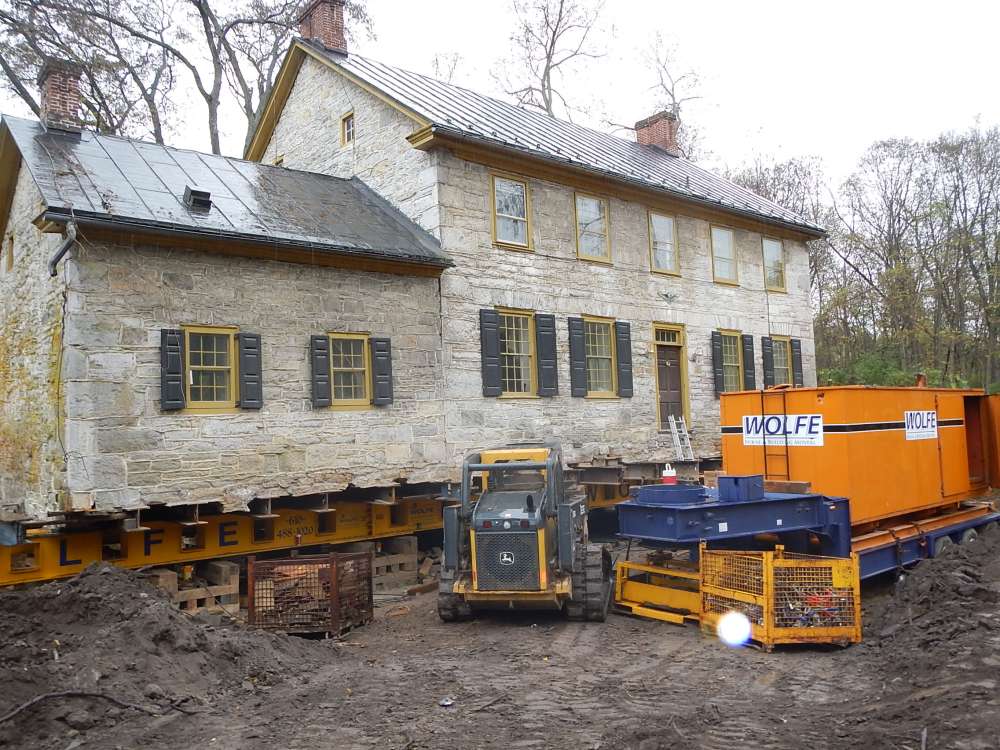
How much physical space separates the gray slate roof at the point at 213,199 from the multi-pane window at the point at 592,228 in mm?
3799

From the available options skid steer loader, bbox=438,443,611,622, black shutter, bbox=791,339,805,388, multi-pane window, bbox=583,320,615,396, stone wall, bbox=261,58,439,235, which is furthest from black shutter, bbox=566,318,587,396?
black shutter, bbox=791,339,805,388

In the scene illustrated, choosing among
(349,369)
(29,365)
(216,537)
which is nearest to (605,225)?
(349,369)

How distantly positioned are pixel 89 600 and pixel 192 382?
3.90 meters

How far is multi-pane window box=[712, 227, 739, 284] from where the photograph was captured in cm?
2078

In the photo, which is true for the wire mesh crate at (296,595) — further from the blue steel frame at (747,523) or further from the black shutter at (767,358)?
the black shutter at (767,358)

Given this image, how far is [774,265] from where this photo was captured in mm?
22562

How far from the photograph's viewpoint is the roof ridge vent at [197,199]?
41.7ft

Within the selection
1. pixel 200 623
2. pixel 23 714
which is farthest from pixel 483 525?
pixel 23 714

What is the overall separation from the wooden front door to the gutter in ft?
11.5

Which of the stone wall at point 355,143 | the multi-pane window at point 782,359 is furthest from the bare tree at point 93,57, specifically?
the multi-pane window at point 782,359

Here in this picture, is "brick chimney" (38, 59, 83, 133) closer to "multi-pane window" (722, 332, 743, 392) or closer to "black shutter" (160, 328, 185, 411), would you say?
"black shutter" (160, 328, 185, 411)

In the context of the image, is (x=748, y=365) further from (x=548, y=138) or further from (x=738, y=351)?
(x=548, y=138)

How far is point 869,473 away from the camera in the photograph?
11.6m

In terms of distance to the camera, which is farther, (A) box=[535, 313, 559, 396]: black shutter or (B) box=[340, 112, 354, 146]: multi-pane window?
(B) box=[340, 112, 354, 146]: multi-pane window
